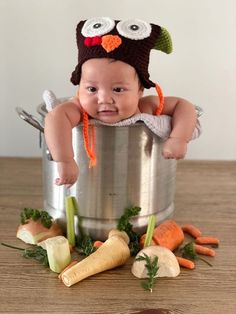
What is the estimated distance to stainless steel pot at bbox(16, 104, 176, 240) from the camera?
71 centimetres

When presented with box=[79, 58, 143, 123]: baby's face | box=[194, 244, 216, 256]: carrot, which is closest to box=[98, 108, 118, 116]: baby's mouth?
box=[79, 58, 143, 123]: baby's face

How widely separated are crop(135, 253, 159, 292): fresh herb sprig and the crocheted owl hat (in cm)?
14

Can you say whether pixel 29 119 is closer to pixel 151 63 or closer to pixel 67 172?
pixel 67 172

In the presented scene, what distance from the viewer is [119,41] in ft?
2.20

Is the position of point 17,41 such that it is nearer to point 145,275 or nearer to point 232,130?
point 232,130

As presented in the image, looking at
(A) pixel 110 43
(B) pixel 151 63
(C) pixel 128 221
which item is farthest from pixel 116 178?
(B) pixel 151 63

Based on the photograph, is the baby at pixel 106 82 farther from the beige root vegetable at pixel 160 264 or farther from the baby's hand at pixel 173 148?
the beige root vegetable at pixel 160 264

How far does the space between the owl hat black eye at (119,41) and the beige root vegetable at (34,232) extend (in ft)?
0.71

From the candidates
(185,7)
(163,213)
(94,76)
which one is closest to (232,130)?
(185,7)

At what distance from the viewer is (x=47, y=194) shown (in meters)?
0.81

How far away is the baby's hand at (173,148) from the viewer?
28.0 inches

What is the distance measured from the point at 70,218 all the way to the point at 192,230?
0.18 meters

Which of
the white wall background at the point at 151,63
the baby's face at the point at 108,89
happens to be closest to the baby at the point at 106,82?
the baby's face at the point at 108,89

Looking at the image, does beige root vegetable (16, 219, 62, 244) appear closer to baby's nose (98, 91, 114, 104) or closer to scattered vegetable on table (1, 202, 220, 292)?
scattered vegetable on table (1, 202, 220, 292)
